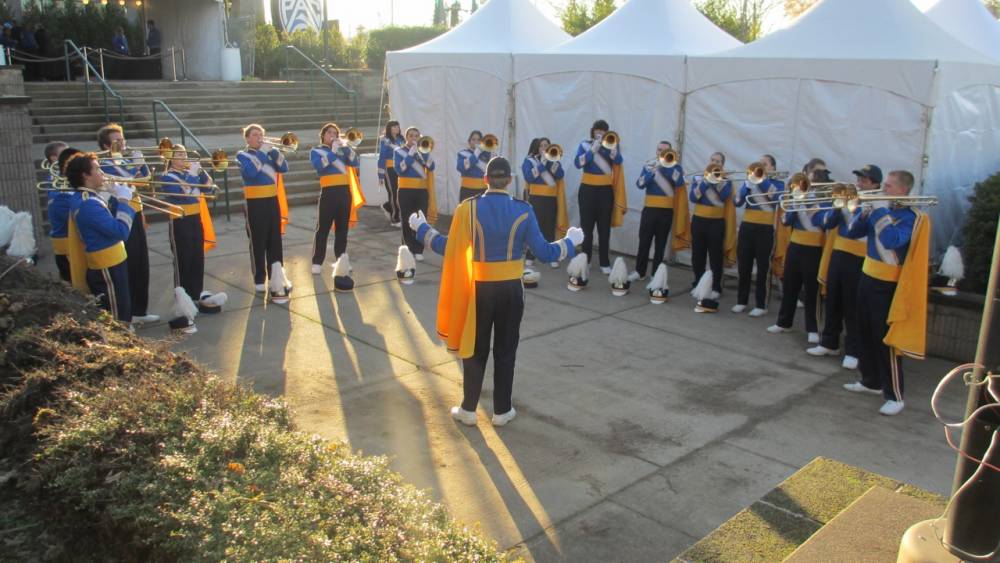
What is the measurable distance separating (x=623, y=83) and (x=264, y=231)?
525cm

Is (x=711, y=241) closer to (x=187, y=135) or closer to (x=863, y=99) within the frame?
(x=863, y=99)

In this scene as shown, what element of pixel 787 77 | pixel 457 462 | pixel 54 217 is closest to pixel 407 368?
pixel 457 462

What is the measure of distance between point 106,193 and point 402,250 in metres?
3.67

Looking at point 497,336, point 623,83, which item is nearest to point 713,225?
point 623,83

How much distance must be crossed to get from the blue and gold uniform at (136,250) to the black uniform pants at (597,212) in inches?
208

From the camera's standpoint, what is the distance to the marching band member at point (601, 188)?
34.9 feet

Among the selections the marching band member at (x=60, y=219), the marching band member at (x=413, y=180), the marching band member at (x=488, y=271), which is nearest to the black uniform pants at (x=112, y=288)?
the marching band member at (x=60, y=219)

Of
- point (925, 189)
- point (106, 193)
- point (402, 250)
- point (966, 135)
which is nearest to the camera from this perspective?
point (106, 193)

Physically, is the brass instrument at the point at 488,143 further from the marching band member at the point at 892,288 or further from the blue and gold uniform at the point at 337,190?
the marching band member at the point at 892,288

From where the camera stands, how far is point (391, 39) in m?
31.4

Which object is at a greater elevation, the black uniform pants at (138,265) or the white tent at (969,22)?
the white tent at (969,22)

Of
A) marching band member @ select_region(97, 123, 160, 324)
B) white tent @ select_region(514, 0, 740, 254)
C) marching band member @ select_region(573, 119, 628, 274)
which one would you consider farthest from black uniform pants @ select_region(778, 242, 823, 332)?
marching band member @ select_region(97, 123, 160, 324)

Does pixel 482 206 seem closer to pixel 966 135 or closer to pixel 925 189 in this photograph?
pixel 925 189

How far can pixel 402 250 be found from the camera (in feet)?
33.0
